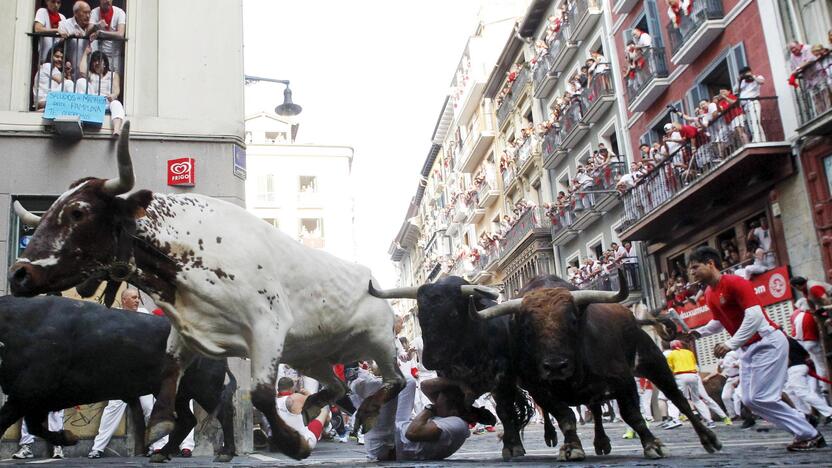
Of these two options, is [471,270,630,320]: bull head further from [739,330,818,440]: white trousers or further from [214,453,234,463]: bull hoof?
[214,453,234,463]: bull hoof

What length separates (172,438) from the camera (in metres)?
7.25

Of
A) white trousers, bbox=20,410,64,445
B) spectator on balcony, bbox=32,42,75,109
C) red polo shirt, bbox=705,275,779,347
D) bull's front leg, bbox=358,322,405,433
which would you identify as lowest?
white trousers, bbox=20,410,64,445

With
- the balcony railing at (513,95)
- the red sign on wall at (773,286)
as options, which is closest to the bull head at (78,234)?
the red sign on wall at (773,286)

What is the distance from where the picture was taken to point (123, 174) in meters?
5.50

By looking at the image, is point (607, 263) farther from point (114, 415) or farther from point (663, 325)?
point (114, 415)

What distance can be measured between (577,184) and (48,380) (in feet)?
81.7

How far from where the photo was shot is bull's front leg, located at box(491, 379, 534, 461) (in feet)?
24.0

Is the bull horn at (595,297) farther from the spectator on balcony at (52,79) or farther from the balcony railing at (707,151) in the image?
the balcony railing at (707,151)

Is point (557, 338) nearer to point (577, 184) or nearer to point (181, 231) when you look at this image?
point (181, 231)

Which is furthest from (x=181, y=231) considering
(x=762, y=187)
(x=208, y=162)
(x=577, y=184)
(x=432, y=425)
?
(x=577, y=184)

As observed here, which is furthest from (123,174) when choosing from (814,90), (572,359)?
(814,90)

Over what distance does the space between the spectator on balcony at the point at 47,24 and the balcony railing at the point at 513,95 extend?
29.1 metres

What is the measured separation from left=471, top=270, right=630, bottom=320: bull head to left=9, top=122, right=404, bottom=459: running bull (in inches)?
67.6

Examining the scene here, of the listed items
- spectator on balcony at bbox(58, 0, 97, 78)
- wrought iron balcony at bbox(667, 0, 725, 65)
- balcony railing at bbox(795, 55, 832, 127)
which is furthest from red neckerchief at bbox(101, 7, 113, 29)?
wrought iron balcony at bbox(667, 0, 725, 65)
